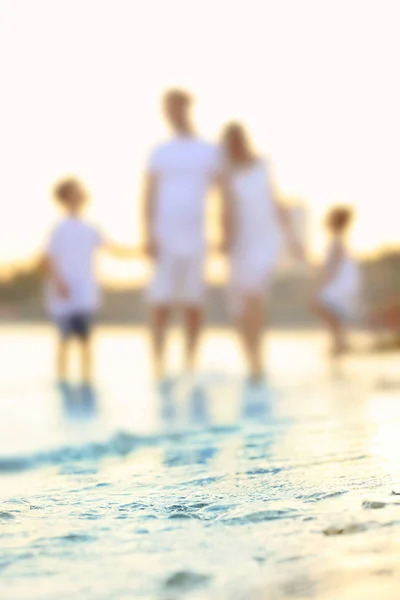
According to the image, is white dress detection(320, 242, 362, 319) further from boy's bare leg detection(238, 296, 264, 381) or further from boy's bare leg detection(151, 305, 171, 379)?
boy's bare leg detection(238, 296, 264, 381)

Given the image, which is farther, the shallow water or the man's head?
the man's head

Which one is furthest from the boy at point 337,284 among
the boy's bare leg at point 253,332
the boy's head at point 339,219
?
the boy's bare leg at point 253,332

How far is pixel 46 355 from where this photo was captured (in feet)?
47.3

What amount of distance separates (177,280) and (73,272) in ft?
3.83

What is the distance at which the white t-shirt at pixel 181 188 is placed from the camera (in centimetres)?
909

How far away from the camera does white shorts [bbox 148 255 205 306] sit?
9391 mm

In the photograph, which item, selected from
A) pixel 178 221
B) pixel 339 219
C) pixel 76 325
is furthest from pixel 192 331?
pixel 339 219

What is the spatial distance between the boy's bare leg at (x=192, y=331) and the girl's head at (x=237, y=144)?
46.7 inches

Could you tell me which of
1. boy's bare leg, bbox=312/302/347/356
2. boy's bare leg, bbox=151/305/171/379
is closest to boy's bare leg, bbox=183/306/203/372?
boy's bare leg, bbox=151/305/171/379

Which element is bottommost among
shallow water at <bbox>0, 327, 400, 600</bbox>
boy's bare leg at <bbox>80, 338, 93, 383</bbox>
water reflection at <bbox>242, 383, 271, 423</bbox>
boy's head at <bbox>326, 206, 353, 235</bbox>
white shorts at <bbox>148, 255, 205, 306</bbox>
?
shallow water at <bbox>0, 327, 400, 600</bbox>

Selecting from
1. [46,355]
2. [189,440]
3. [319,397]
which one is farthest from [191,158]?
[46,355]

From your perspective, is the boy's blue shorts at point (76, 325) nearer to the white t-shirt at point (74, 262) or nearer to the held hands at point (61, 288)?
the white t-shirt at point (74, 262)

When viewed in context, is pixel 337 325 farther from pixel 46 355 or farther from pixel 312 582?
pixel 312 582

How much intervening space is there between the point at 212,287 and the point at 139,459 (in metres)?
25.5
